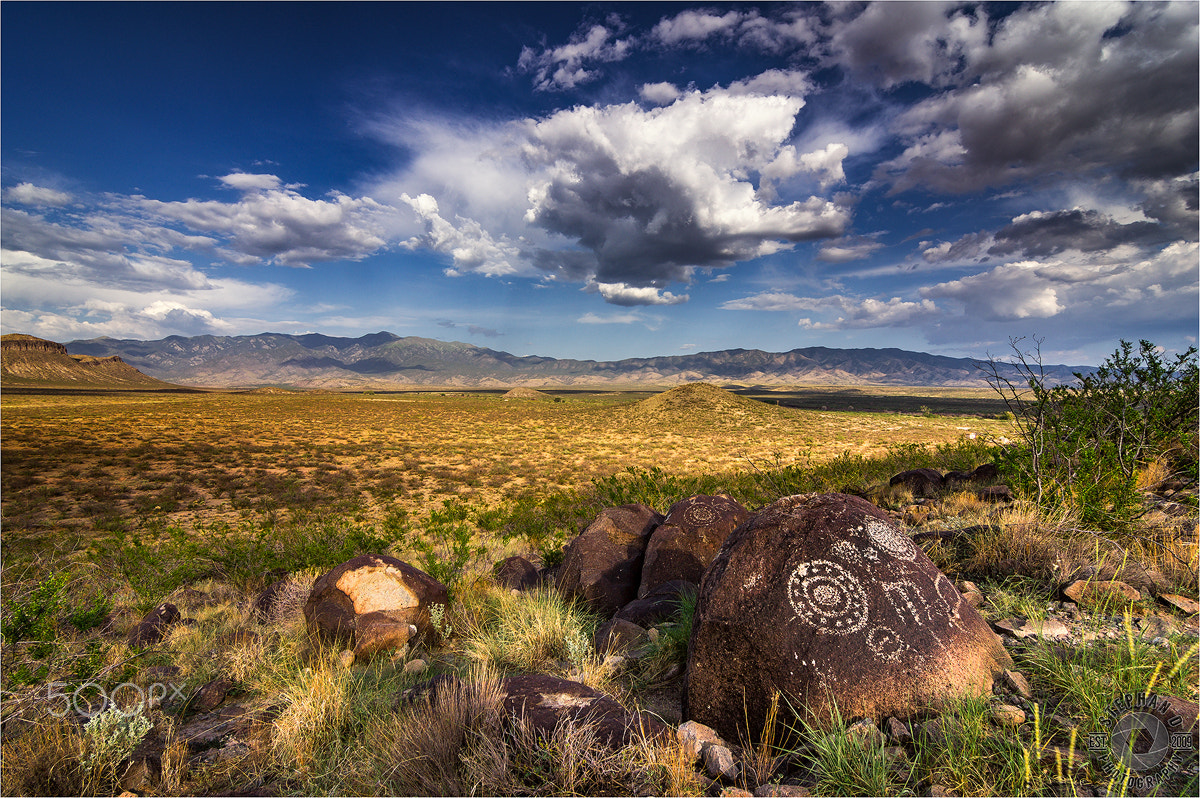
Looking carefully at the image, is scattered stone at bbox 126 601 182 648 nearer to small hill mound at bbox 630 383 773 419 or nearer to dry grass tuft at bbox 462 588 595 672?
dry grass tuft at bbox 462 588 595 672

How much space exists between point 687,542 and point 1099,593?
4.02m

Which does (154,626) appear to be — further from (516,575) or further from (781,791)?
(781,791)

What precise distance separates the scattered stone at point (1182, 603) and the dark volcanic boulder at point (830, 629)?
1959 millimetres

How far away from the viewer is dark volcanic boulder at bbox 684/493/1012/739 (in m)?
3.25

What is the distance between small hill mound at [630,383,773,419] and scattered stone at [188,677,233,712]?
54186 mm

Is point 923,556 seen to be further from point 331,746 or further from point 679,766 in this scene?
point 331,746

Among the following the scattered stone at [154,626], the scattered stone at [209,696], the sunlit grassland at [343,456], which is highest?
the scattered stone at [209,696]

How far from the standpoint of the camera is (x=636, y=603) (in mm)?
6043

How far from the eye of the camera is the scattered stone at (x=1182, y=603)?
4062mm

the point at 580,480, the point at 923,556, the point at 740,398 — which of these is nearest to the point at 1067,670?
the point at 923,556

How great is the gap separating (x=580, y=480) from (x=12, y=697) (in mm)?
23763

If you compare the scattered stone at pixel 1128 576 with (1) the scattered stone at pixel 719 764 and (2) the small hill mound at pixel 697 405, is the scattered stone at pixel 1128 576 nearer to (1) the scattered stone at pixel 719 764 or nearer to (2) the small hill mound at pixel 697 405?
(1) the scattered stone at pixel 719 764

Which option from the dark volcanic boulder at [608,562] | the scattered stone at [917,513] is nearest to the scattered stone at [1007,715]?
the dark volcanic boulder at [608,562]

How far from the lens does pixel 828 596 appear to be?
350 cm
